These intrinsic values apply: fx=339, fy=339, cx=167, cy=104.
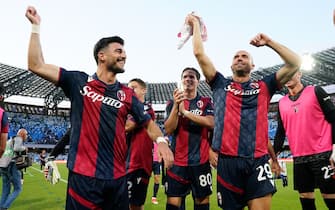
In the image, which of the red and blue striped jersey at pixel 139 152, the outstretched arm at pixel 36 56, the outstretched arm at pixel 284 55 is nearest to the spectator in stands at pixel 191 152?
the red and blue striped jersey at pixel 139 152

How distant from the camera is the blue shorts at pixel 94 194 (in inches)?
119

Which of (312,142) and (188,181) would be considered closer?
(312,142)

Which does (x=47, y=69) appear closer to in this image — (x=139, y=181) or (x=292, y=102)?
(x=139, y=181)

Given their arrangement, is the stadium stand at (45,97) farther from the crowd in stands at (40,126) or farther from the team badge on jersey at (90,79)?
the team badge on jersey at (90,79)

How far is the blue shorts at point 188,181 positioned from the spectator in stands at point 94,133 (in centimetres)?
189

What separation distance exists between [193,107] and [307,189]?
2032 mm

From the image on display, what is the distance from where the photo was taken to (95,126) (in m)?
3.16

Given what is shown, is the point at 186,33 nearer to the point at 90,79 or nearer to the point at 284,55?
the point at 284,55

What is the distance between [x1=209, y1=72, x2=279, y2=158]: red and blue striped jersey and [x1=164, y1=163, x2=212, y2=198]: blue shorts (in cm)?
111

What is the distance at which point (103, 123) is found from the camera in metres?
3.18

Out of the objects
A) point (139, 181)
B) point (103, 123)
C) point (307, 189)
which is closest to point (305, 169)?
point (307, 189)

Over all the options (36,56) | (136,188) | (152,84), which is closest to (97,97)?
(36,56)

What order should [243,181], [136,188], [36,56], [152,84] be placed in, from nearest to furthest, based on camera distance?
[36,56] < [243,181] < [136,188] < [152,84]

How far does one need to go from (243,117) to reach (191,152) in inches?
56.2
